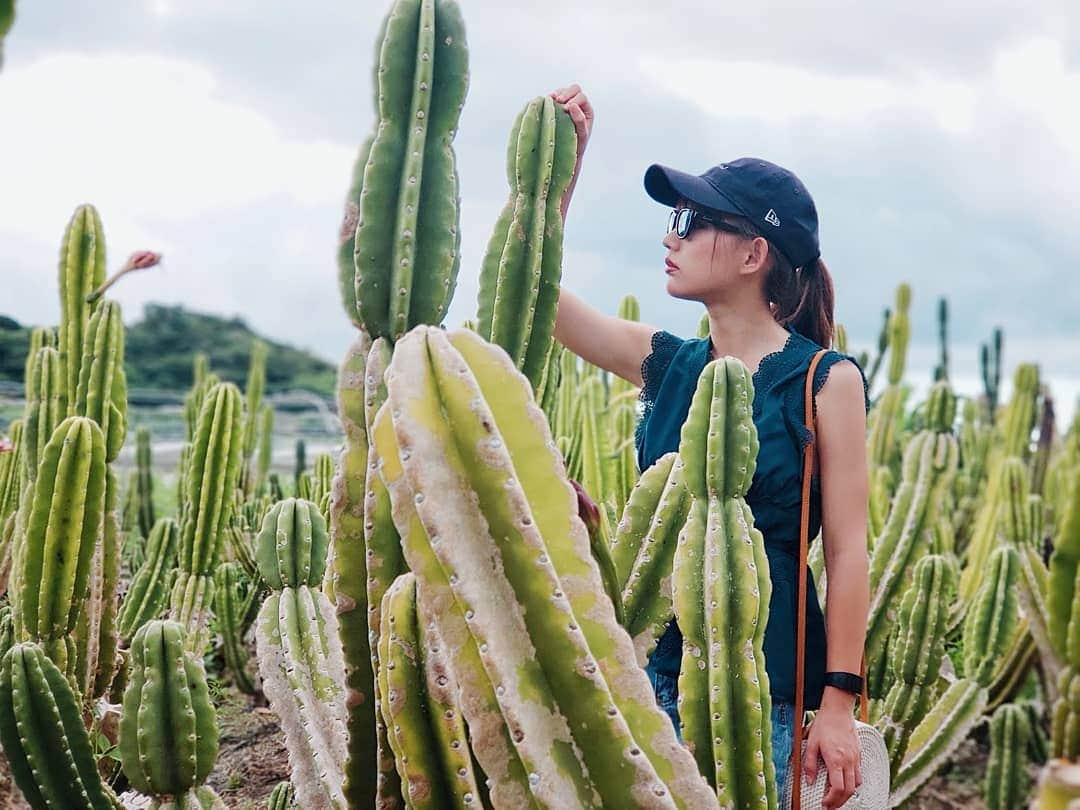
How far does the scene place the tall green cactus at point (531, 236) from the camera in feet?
6.65

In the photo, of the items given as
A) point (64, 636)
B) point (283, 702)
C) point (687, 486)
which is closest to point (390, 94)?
point (687, 486)

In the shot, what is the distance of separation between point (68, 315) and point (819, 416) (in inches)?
94.4

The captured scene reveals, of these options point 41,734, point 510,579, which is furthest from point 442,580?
point 41,734

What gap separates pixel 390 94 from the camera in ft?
5.97

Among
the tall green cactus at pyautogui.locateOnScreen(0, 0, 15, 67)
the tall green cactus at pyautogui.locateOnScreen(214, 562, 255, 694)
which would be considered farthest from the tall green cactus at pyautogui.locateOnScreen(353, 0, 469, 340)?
the tall green cactus at pyautogui.locateOnScreen(214, 562, 255, 694)

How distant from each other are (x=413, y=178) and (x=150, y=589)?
244 centimetres

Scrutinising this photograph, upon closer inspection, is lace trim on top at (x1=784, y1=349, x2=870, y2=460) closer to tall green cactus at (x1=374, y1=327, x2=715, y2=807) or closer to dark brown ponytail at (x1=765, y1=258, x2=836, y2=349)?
dark brown ponytail at (x1=765, y1=258, x2=836, y2=349)

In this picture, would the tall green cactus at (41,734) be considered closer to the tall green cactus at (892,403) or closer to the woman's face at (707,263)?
the woman's face at (707,263)

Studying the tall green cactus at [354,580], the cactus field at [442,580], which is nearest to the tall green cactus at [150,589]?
the cactus field at [442,580]

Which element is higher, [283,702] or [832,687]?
[832,687]

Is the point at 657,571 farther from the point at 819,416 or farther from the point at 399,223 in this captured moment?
the point at 399,223

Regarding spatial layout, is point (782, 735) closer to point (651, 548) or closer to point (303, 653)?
point (651, 548)

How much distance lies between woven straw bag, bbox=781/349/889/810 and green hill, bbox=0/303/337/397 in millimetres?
22475

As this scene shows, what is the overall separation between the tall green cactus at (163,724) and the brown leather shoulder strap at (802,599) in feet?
3.54
